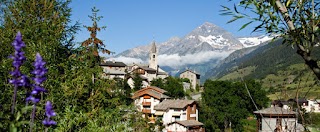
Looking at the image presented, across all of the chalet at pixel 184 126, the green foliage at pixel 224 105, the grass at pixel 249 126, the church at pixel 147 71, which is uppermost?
the church at pixel 147 71

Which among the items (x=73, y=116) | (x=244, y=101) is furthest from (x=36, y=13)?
(x=244, y=101)

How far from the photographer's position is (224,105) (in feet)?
226

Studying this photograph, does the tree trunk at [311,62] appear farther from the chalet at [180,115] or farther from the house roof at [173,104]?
the house roof at [173,104]

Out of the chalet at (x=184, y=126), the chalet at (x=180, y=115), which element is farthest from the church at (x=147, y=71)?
the chalet at (x=184, y=126)

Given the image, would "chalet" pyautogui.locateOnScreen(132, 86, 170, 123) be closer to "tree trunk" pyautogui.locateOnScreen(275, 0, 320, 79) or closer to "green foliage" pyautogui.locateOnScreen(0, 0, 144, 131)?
"green foliage" pyautogui.locateOnScreen(0, 0, 144, 131)

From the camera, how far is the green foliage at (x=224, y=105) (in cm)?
6241

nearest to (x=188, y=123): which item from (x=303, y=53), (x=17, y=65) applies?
(x=303, y=53)

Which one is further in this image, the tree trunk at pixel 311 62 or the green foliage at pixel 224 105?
the green foliage at pixel 224 105

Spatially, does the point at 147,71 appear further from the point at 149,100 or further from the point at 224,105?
the point at 224,105

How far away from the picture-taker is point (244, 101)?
7544 centimetres

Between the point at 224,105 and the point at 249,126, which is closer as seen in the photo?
the point at 224,105

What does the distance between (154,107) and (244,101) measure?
23779mm

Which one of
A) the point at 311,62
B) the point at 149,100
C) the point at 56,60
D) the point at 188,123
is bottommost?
the point at 188,123

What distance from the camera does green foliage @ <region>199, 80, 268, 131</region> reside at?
62.4 metres
